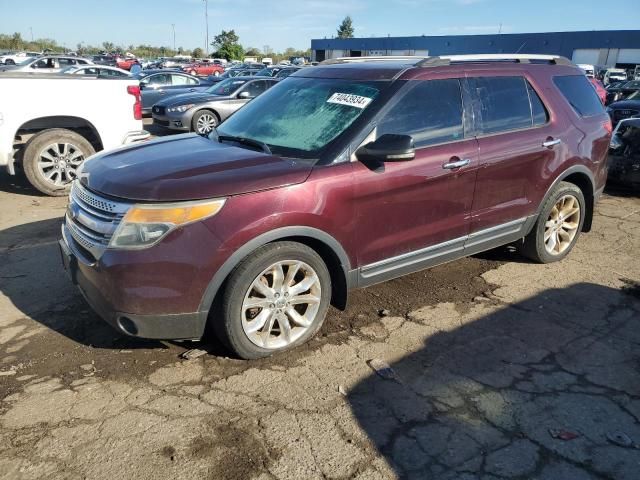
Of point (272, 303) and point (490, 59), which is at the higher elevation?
point (490, 59)

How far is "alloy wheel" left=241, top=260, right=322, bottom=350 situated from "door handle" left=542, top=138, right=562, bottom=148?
2.43 meters

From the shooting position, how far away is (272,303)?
10.6 feet

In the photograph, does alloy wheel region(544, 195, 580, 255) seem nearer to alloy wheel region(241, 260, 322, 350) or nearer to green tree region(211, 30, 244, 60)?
alloy wheel region(241, 260, 322, 350)

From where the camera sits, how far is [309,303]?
3393 millimetres

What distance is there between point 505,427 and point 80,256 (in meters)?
2.58

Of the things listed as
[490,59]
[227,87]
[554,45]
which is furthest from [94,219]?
[554,45]

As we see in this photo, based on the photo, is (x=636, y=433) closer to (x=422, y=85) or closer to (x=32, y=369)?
(x=422, y=85)

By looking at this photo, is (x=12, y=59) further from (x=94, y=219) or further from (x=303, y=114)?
(x=94, y=219)

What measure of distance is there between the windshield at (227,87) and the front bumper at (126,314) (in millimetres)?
11313

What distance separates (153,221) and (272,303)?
0.88 m

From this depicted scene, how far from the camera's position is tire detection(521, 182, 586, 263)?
471cm

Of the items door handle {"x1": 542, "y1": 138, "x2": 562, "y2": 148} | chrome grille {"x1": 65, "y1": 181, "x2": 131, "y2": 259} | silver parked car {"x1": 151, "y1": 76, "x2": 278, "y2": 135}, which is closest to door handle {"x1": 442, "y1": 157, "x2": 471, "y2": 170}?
door handle {"x1": 542, "y1": 138, "x2": 562, "y2": 148}

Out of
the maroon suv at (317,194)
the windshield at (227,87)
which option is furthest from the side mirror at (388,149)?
the windshield at (227,87)

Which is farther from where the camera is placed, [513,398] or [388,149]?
[388,149]
